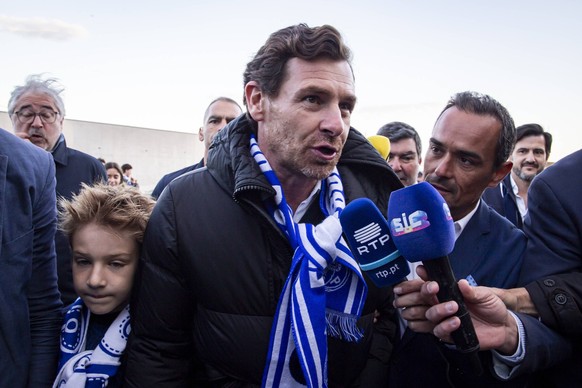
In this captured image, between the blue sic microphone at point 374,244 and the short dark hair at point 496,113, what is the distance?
2.93 feet

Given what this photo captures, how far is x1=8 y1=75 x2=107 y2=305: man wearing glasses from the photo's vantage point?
116 inches

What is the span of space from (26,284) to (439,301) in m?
1.28

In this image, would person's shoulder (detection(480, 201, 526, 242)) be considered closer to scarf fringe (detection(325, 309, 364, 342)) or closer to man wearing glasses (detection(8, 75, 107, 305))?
scarf fringe (detection(325, 309, 364, 342))

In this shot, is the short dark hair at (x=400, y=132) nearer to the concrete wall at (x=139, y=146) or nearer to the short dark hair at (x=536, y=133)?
the short dark hair at (x=536, y=133)

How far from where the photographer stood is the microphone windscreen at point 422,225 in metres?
1.08

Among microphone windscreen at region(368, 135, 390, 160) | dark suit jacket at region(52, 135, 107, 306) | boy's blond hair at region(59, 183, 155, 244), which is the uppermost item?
microphone windscreen at region(368, 135, 390, 160)

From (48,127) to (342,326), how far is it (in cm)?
254

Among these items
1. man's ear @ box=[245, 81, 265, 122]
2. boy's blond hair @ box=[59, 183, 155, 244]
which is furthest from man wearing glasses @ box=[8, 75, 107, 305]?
man's ear @ box=[245, 81, 265, 122]

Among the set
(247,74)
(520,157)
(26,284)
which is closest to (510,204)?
(520,157)

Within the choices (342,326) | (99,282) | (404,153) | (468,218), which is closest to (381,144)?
(404,153)

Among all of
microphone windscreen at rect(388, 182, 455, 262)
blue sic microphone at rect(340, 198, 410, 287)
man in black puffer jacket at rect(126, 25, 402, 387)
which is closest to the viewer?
microphone windscreen at rect(388, 182, 455, 262)

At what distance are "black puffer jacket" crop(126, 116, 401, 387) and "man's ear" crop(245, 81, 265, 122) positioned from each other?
8.5 inches

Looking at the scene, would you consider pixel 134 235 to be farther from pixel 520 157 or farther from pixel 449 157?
pixel 520 157

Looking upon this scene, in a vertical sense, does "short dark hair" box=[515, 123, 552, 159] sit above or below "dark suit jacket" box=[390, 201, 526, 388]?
above
